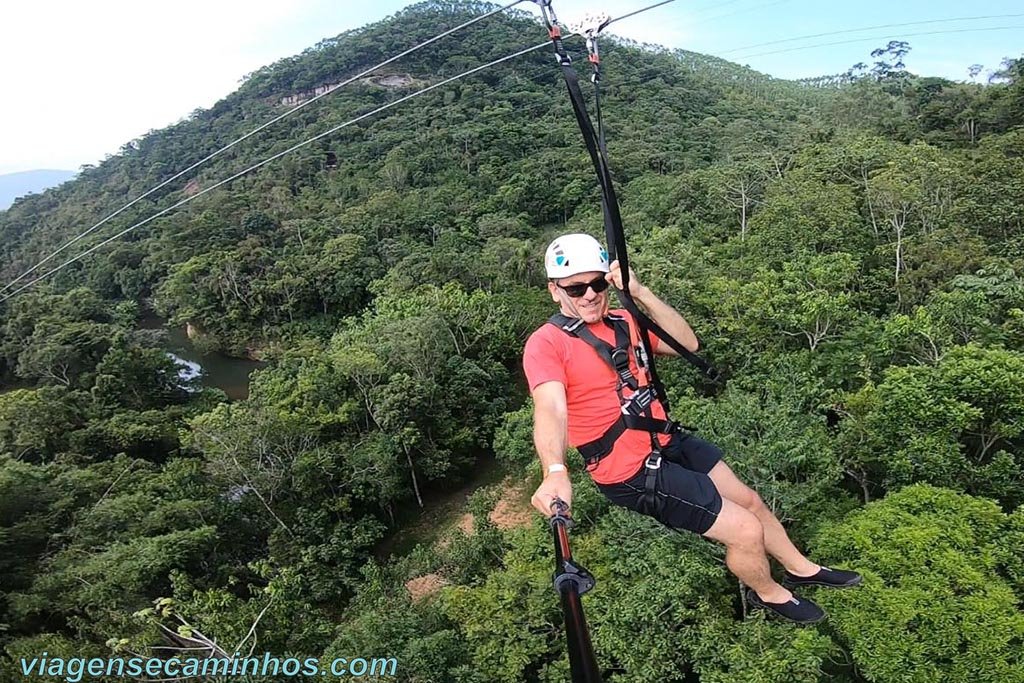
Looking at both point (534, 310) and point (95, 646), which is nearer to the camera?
point (95, 646)

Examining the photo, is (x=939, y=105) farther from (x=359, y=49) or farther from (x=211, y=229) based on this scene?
(x=359, y=49)

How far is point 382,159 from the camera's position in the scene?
41.3 metres

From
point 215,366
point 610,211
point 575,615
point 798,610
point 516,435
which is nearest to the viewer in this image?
point 575,615

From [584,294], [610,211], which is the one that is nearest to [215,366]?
[584,294]

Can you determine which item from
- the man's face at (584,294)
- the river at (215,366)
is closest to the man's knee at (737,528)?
the man's face at (584,294)

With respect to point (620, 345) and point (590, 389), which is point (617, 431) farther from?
point (620, 345)

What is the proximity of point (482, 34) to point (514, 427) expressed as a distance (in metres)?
58.2

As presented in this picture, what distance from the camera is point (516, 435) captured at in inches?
472

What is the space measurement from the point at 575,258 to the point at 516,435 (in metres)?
9.87

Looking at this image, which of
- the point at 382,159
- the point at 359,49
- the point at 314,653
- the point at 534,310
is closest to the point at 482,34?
the point at 359,49

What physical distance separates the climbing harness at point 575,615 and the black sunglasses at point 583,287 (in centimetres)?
106

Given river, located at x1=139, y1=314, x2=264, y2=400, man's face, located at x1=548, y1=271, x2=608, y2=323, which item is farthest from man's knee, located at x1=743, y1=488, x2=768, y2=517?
river, located at x1=139, y1=314, x2=264, y2=400

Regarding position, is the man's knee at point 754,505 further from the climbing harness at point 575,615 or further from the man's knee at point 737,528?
the climbing harness at point 575,615

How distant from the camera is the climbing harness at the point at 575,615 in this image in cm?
135
